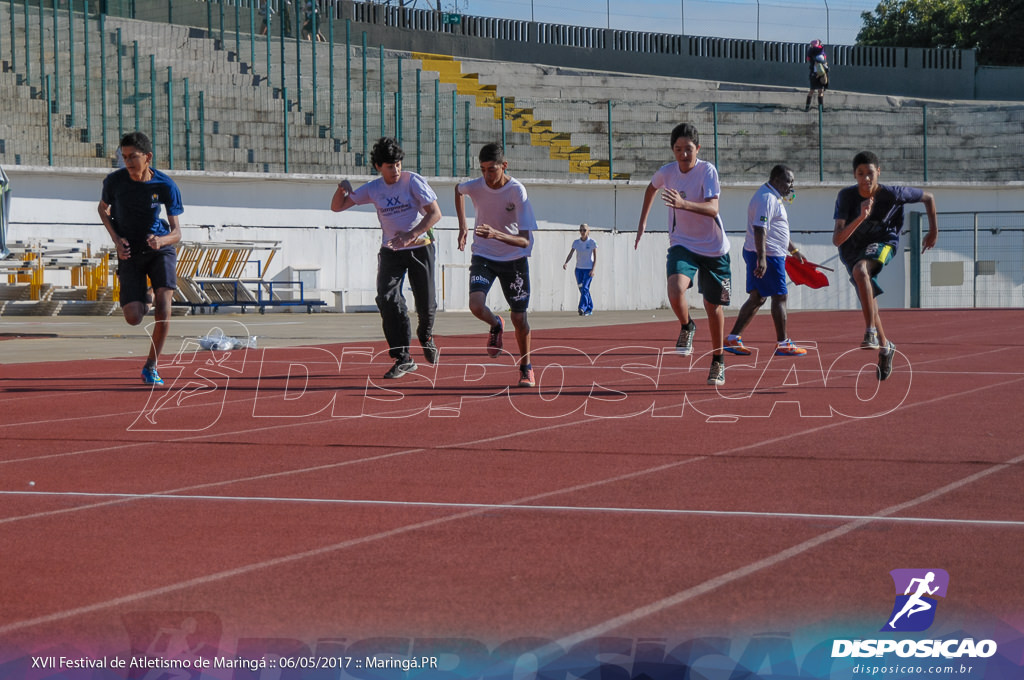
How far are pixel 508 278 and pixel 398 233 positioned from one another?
1.11 m

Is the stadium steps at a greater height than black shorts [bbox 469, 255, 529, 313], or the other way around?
the stadium steps

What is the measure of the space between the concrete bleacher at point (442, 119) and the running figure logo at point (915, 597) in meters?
27.3

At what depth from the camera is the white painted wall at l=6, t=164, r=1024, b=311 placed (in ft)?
94.3

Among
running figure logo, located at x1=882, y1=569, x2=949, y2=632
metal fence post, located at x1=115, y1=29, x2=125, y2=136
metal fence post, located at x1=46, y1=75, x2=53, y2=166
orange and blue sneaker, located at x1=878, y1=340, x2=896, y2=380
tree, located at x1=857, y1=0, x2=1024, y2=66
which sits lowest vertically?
running figure logo, located at x1=882, y1=569, x2=949, y2=632

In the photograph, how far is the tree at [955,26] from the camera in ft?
190

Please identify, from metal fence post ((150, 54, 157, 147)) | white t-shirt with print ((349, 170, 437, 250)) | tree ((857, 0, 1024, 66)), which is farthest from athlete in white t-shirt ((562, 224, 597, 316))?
tree ((857, 0, 1024, 66))

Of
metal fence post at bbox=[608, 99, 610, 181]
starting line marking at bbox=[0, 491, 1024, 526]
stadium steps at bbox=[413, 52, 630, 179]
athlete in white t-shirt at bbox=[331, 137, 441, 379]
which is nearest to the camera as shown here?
starting line marking at bbox=[0, 491, 1024, 526]

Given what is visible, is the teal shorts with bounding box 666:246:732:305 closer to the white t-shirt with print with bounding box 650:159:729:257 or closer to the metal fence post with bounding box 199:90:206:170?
the white t-shirt with print with bounding box 650:159:729:257

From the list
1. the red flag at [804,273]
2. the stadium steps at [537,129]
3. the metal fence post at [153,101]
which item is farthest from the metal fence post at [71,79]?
the red flag at [804,273]

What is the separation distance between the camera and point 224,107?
32.8 meters

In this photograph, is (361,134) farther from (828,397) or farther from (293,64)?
(828,397)

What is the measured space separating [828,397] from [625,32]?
141 feet

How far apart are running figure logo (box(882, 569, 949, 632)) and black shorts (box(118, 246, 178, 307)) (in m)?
7.48

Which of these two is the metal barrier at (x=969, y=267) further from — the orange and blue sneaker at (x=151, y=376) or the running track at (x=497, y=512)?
the orange and blue sneaker at (x=151, y=376)
